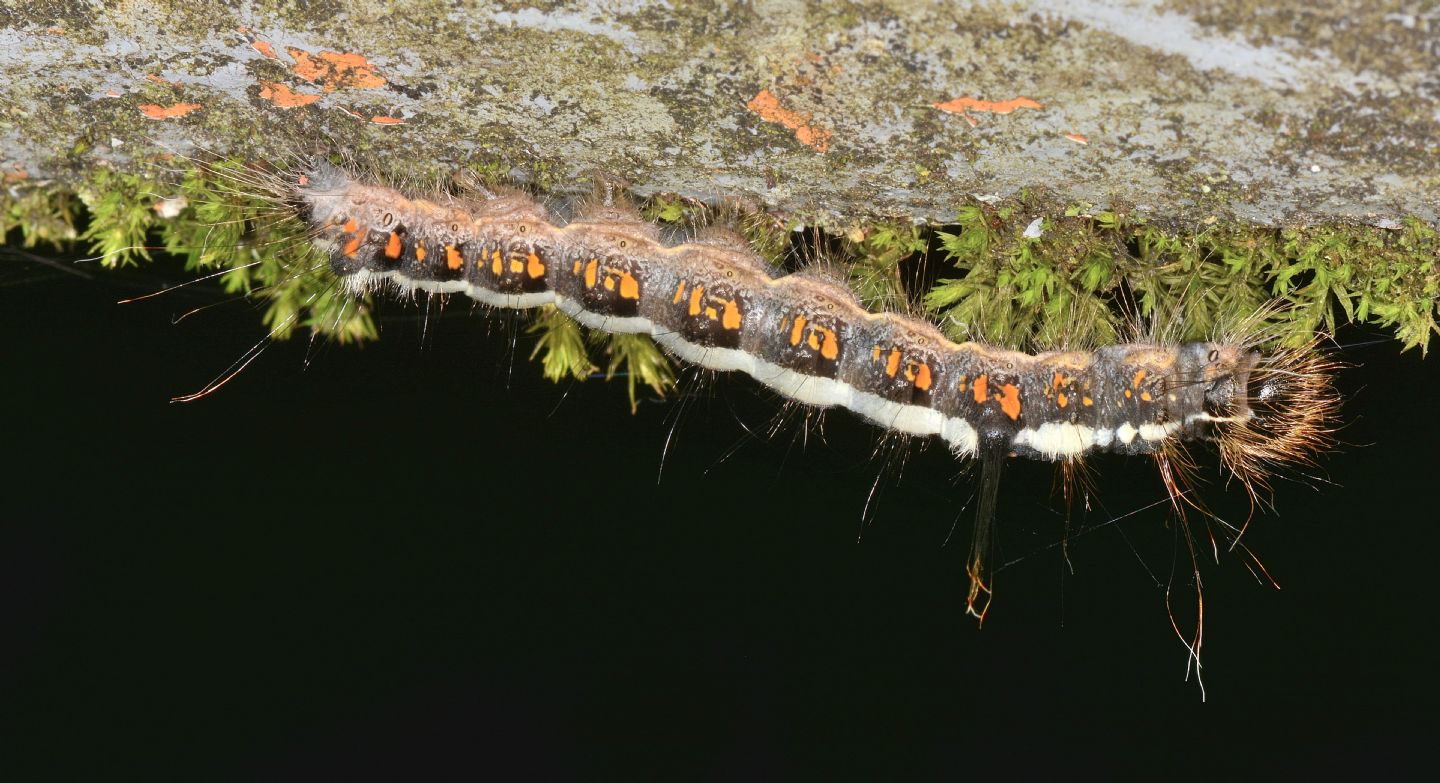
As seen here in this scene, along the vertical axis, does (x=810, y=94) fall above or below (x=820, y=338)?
above

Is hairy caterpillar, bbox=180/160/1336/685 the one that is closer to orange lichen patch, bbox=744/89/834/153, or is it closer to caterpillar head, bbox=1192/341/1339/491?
caterpillar head, bbox=1192/341/1339/491

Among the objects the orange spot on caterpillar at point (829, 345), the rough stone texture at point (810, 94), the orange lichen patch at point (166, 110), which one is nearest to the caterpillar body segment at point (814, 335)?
the orange spot on caterpillar at point (829, 345)

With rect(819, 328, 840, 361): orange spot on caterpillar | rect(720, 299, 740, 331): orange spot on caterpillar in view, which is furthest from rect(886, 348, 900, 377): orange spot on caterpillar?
rect(720, 299, 740, 331): orange spot on caterpillar

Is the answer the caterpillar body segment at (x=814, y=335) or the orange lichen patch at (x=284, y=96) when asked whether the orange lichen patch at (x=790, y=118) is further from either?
the orange lichen patch at (x=284, y=96)

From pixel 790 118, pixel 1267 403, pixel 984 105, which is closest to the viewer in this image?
pixel 984 105

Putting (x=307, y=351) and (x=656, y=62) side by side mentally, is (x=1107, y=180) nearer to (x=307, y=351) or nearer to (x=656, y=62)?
(x=656, y=62)

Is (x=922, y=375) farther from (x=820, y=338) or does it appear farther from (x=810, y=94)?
(x=810, y=94)

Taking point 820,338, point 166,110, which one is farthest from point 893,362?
point 166,110
